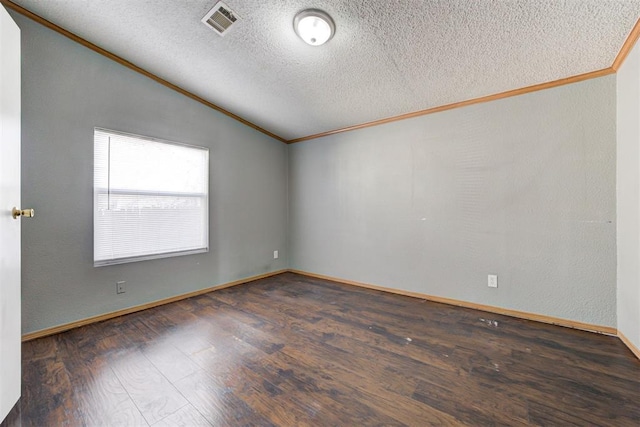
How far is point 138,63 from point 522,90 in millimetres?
3913

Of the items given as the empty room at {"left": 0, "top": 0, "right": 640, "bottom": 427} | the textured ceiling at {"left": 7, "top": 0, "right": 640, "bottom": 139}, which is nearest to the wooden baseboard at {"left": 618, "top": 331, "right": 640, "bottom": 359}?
the empty room at {"left": 0, "top": 0, "right": 640, "bottom": 427}

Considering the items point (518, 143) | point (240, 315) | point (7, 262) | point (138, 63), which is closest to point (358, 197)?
point (518, 143)

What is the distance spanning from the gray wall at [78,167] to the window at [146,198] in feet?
0.27

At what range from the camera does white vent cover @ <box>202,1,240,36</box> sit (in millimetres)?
2025

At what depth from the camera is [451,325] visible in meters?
2.38

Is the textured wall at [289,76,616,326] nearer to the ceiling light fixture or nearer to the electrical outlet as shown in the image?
the ceiling light fixture

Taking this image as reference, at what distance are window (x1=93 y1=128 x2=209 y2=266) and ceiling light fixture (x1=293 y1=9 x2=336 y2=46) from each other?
6.49 feet

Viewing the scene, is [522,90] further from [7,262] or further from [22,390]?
[22,390]

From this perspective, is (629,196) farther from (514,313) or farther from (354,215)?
(354,215)

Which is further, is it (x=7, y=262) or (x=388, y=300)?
(x=388, y=300)

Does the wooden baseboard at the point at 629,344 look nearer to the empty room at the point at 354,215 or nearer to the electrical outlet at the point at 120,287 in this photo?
the empty room at the point at 354,215

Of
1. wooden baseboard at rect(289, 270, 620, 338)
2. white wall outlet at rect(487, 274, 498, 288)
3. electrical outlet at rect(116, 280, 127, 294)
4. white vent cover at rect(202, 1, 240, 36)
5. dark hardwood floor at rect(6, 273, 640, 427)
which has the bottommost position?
dark hardwood floor at rect(6, 273, 640, 427)

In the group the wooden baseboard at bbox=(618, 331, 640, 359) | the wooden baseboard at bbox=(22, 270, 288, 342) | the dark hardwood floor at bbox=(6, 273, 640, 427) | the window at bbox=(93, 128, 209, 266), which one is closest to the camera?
the dark hardwood floor at bbox=(6, 273, 640, 427)

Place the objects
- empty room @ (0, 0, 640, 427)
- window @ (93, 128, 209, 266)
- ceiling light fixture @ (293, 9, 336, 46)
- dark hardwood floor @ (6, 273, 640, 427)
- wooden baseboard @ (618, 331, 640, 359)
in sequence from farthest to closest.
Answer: window @ (93, 128, 209, 266) → ceiling light fixture @ (293, 9, 336, 46) → wooden baseboard @ (618, 331, 640, 359) → empty room @ (0, 0, 640, 427) → dark hardwood floor @ (6, 273, 640, 427)
